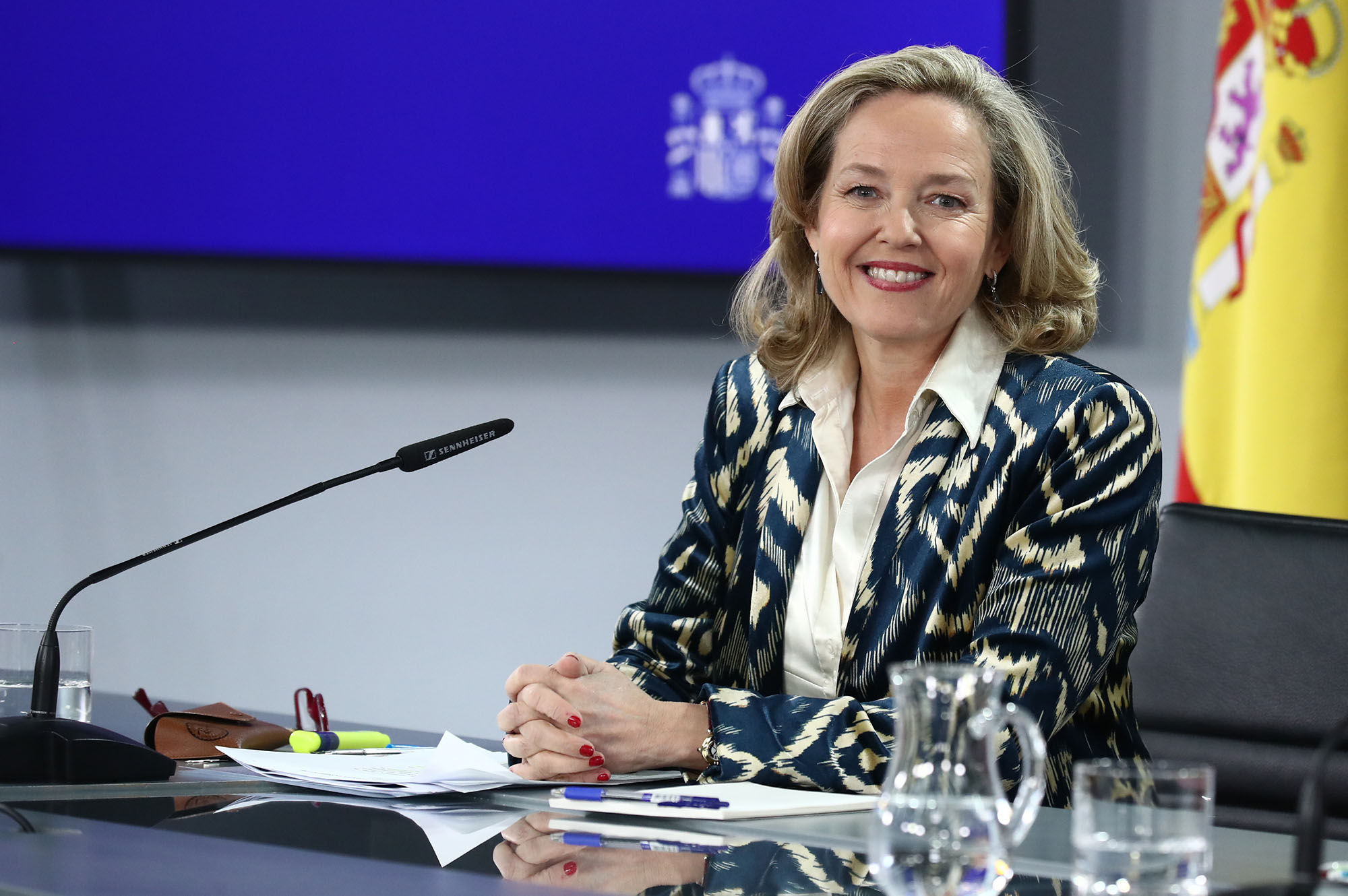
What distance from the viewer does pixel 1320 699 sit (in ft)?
5.44

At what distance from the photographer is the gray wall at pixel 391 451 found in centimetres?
290

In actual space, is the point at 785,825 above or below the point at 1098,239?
below

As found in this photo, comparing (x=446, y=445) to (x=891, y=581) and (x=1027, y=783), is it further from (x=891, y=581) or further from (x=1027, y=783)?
→ (x=1027, y=783)

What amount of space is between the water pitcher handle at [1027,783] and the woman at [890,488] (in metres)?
0.56

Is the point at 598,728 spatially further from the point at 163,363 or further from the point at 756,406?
the point at 163,363

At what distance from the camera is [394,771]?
1.35 metres

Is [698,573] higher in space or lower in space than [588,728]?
higher

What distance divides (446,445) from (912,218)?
2.16 ft

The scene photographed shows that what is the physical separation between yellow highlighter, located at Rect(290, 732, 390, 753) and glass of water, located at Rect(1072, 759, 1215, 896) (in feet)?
3.03

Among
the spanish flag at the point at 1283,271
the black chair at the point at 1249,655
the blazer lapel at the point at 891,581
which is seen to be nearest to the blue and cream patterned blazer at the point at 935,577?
the blazer lapel at the point at 891,581

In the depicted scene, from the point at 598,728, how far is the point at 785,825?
1.05 ft

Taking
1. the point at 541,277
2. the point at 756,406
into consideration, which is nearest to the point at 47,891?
the point at 756,406

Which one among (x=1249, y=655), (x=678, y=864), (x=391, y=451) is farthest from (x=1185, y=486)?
(x=678, y=864)

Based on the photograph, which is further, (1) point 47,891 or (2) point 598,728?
(2) point 598,728
